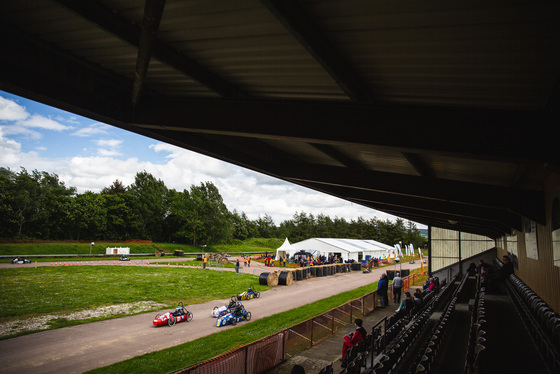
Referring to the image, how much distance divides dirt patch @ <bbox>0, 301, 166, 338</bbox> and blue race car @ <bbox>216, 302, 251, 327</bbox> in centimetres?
502

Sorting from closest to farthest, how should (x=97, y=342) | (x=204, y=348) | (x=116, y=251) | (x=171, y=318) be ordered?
(x=204, y=348), (x=97, y=342), (x=171, y=318), (x=116, y=251)

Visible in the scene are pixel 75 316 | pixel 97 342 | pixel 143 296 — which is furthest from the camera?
pixel 143 296

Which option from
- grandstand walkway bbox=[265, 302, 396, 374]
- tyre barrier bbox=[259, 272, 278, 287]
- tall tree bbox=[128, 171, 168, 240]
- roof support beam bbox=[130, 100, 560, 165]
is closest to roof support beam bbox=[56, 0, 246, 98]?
roof support beam bbox=[130, 100, 560, 165]

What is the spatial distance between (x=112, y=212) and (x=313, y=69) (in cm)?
7839

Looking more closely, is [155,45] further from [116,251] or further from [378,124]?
[116,251]

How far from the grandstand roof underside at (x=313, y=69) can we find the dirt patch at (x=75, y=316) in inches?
465

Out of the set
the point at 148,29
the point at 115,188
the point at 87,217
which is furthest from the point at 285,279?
the point at 115,188

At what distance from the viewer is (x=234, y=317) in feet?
49.1

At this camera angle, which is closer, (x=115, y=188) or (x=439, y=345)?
(x=439, y=345)

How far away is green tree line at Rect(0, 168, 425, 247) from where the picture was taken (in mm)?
59500

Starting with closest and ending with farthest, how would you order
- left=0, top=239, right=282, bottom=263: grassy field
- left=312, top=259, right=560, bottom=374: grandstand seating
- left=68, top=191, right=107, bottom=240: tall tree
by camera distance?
left=312, top=259, right=560, bottom=374: grandstand seating, left=0, top=239, right=282, bottom=263: grassy field, left=68, top=191, right=107, bottom=240: tall tree

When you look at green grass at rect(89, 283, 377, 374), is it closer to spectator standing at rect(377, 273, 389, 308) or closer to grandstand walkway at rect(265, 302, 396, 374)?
grandstand walkway at rect(265, 302, 396, 374)

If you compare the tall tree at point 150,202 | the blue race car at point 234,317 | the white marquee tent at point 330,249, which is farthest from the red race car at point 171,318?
the tall tree at point 150,202

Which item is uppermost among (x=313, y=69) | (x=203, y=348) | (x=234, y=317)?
(x=313, y=69)
